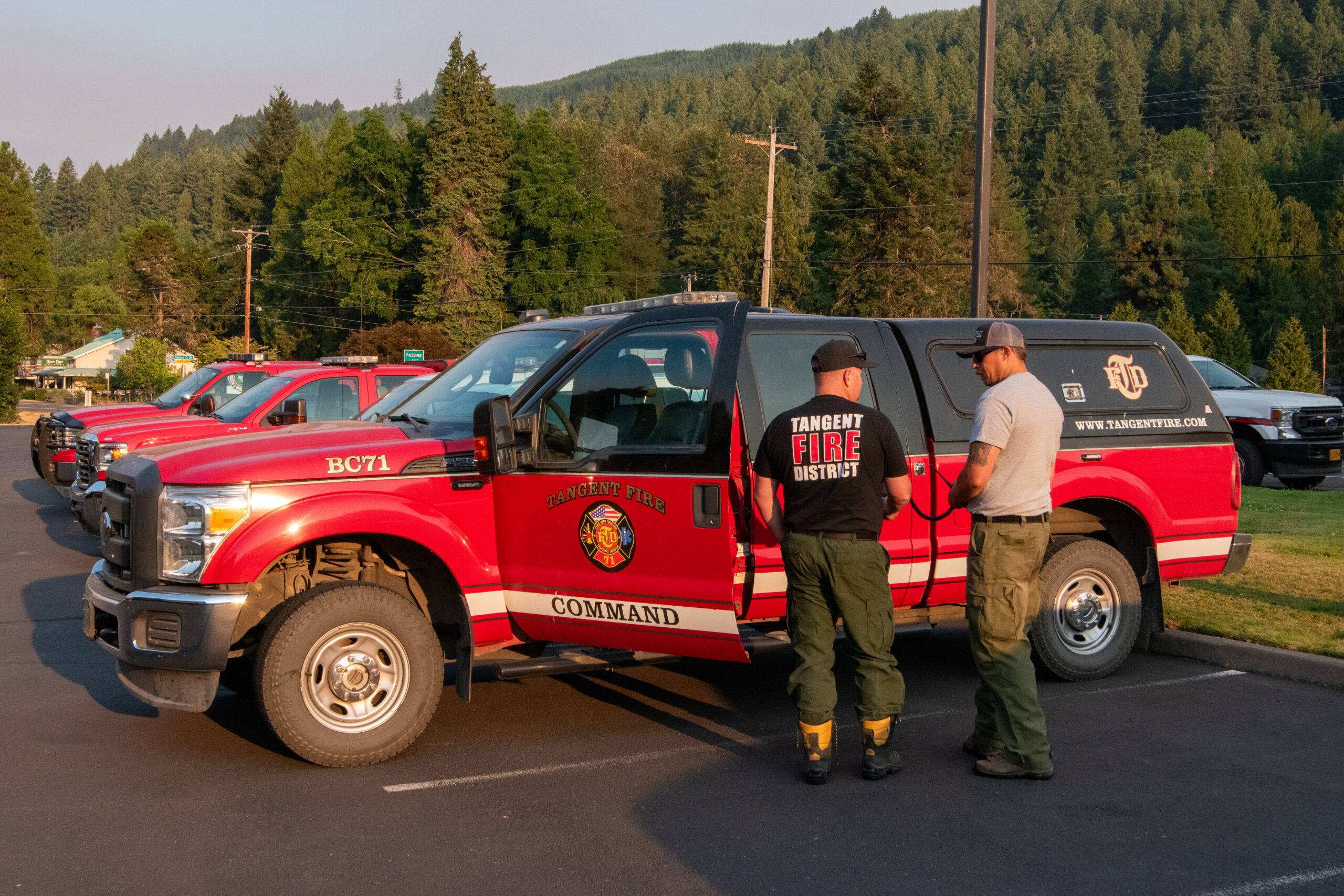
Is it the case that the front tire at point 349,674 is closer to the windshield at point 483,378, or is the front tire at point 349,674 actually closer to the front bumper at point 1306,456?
the windshield at point 483,378

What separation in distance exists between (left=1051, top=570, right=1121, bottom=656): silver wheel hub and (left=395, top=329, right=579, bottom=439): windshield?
3.28m

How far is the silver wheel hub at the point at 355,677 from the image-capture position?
5.37m

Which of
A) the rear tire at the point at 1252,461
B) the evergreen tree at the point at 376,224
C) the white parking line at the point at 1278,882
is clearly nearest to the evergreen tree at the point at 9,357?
the evergreen tree at the point at 376,224

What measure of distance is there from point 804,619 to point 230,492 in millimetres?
2648

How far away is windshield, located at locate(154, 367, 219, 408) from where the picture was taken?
51.4ft

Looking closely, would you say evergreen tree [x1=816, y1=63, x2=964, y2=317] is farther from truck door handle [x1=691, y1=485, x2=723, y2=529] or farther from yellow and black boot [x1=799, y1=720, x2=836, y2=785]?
yellow and black boot [x1=799, y1=720, x2=836, y2=785]

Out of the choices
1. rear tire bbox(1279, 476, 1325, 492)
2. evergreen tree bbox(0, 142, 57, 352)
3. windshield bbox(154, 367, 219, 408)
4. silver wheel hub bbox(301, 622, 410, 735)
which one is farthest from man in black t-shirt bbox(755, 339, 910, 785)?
evergreen tree bbox(0, 142, 57, 352)

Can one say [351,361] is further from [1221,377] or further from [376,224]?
[376,224]

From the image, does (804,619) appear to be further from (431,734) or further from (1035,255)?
(1035,255)

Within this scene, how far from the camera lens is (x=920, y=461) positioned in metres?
6.25

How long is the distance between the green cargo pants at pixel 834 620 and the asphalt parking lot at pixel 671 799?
0.39 metres

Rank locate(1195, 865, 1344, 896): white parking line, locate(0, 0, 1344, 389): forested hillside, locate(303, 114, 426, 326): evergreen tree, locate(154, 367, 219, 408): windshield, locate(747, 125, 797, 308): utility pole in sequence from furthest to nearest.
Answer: locate(303, 114, 426, 326): evergreen tree → locate(0, 0, 1344, 389): forested hillside → locate(747, 125, 797, 308): utility pole → locate(154, 367, 219, 408): windshield → locate(1195, 865, 1344, 896): white parking line

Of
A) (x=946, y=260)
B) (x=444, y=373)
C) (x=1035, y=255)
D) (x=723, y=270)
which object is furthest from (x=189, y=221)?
(x=444, y=373)

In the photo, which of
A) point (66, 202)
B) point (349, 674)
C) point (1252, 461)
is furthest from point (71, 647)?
point (66, 202)
